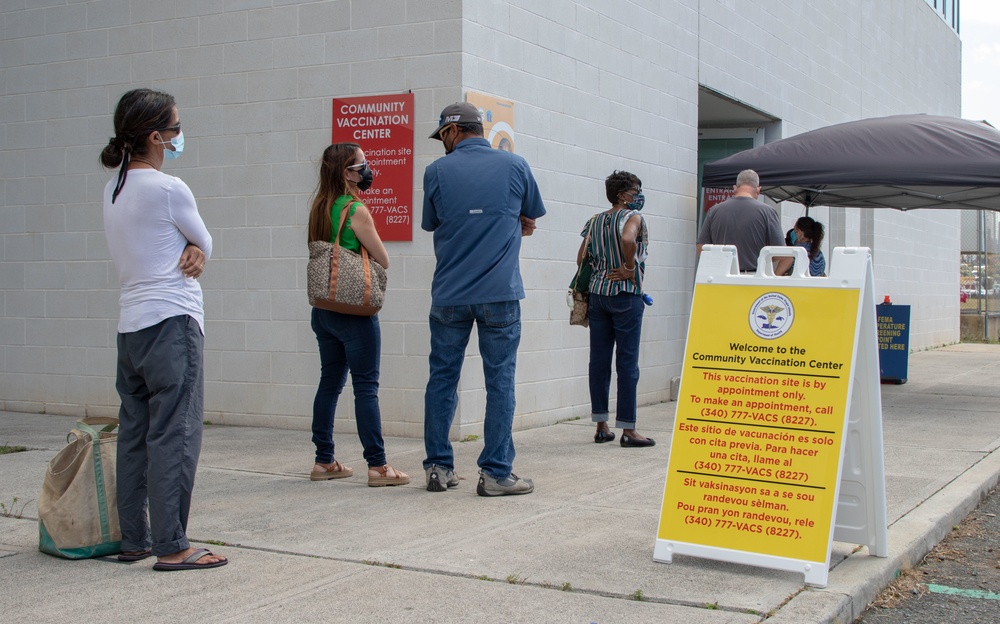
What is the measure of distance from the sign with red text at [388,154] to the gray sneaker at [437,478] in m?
2.50

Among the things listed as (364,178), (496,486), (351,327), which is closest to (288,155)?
(364,178)

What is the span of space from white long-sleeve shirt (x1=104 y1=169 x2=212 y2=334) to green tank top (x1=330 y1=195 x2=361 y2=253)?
1.62m

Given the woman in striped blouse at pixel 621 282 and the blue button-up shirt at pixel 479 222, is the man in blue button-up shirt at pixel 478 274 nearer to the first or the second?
the blue button-up shirt at pixel 479 222

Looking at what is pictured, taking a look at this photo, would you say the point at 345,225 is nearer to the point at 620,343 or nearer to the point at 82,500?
the point at 82,500

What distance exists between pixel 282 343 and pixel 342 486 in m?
2.62

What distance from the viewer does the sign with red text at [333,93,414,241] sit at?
8148mm

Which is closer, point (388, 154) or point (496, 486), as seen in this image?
point (496, 486)

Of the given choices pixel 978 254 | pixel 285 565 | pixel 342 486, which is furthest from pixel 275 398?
pixel 978 254

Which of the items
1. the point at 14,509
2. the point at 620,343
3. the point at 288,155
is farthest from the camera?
the point at 288,155

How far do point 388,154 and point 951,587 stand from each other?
5.00m

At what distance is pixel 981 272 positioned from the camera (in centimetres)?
2516

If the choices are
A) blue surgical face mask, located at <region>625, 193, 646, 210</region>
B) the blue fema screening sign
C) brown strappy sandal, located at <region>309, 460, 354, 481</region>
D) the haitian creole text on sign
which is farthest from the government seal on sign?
the blue fema screening sign

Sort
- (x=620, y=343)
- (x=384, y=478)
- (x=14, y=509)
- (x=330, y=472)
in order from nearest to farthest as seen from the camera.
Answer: (x=14, y=509) → (x=384, y=478) → (x=330, y=472) → (x=620, y=343)

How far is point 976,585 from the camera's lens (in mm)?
4812
